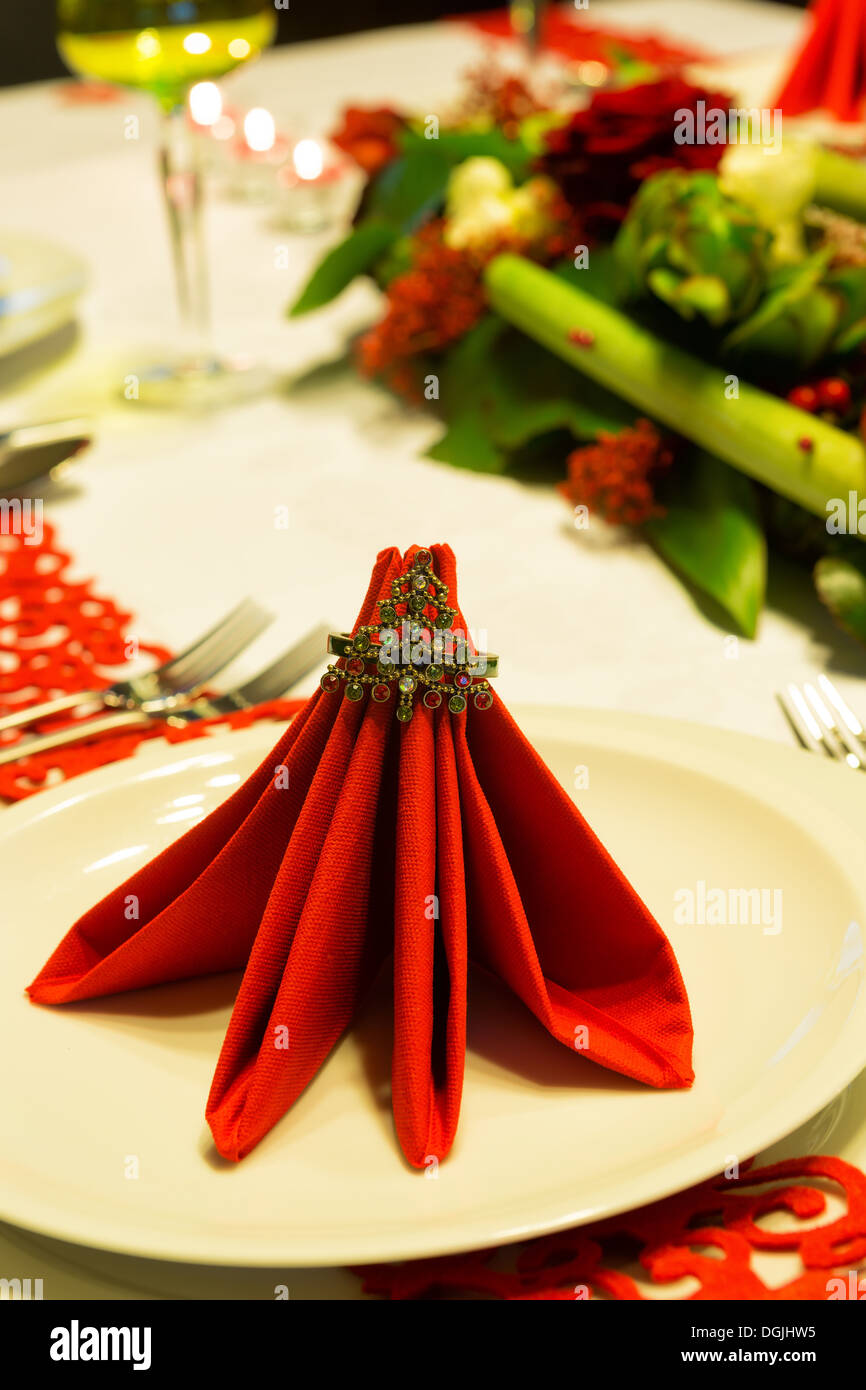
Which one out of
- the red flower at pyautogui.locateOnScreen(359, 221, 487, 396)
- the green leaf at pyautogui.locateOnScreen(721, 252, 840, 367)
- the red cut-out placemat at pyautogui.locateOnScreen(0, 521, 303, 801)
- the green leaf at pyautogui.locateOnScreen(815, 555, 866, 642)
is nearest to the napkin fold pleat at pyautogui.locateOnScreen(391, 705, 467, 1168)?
the red cut-out placemat at pyautogui.locateOnScreen(0, 521, 303, 801)

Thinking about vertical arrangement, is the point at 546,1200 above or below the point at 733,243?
below

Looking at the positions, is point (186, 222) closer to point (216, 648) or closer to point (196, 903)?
point (216, 648)

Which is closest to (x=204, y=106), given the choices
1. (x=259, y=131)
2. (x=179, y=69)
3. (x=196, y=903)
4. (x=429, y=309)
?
(x=259, y=131)

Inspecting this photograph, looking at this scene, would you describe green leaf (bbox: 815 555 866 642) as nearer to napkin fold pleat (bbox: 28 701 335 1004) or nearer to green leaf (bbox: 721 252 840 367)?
green leaf (bbox: 721 252 840 367)

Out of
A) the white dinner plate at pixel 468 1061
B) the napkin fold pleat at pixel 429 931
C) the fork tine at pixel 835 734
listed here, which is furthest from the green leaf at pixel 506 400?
the napkin fold pleat at pixel 429 931

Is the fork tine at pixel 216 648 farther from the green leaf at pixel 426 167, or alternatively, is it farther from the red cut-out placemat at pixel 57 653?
the green leaf at pixel 426 167

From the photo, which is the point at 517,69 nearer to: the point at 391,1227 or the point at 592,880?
the point at 592,880
